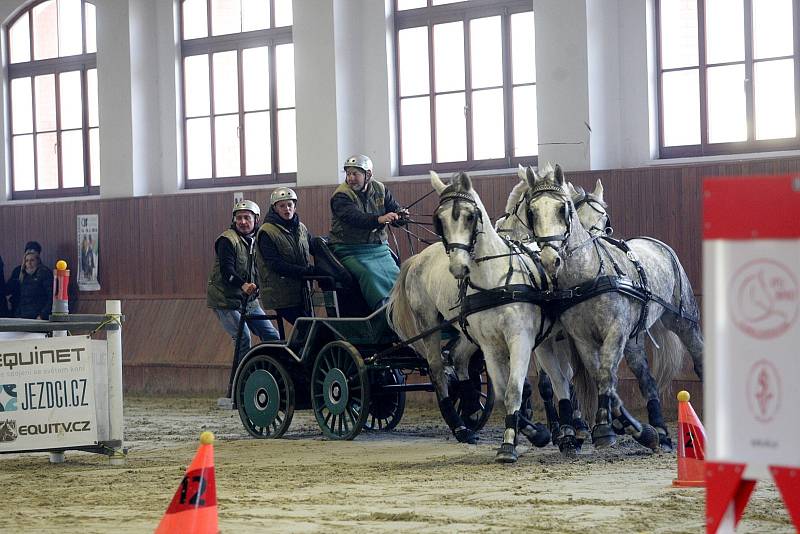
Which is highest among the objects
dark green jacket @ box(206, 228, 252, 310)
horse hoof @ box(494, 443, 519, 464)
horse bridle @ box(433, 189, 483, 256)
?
horse bridle @ box(433, 189, 483, 256)

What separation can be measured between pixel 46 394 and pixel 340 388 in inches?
92.7

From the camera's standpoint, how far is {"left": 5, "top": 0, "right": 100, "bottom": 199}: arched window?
54.8 ft

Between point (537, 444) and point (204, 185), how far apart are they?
8243mm

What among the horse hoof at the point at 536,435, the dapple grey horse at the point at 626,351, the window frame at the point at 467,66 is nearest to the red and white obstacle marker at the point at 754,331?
the horse hoof at the point at 536,435

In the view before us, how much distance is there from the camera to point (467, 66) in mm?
13703

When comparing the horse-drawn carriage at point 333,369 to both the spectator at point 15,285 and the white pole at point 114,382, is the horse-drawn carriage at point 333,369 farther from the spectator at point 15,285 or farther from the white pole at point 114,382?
the spectator at point 15,285

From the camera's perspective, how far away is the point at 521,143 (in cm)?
1326

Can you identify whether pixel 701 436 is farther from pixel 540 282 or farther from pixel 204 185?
pixel 204 185

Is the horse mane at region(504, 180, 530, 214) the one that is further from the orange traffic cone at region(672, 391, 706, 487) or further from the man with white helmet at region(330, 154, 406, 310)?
the orange traffic cone at region(672, 391, 706, 487)

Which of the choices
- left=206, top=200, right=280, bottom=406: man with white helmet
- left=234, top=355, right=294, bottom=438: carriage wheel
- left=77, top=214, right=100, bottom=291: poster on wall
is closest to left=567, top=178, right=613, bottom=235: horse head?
left=234, top=355, right=294, bottom=438: carriage wheel

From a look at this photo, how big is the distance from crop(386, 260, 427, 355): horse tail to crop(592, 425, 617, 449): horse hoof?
1.81 metres

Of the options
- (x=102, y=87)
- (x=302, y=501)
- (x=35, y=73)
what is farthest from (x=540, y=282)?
(x=35, y=73)

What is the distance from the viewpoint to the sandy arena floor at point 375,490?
582 centimetres

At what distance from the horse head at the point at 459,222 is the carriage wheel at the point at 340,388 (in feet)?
5.31
